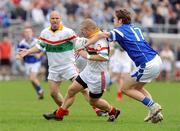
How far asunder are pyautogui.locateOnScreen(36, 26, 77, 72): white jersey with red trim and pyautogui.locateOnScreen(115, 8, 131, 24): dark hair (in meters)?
1.86

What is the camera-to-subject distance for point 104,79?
15820 mm

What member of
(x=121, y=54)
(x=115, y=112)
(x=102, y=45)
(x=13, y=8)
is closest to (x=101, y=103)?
(x=115, y=112)

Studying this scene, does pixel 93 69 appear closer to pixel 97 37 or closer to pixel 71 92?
pixel 71 92

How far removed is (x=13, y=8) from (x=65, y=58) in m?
21.0

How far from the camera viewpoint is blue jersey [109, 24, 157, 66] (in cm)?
1539

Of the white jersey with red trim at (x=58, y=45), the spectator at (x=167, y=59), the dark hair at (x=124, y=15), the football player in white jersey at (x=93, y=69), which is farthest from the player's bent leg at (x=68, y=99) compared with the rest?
the spectator at (x=167, y=59)

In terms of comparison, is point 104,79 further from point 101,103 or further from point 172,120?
point 172,120

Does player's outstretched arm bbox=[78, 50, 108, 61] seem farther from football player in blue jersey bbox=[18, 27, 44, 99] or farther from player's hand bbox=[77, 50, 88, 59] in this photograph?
football player in blue jersey bbox=[18, 27, 44, 99]

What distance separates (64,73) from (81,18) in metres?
21.4

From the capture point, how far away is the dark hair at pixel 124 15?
1555 cm

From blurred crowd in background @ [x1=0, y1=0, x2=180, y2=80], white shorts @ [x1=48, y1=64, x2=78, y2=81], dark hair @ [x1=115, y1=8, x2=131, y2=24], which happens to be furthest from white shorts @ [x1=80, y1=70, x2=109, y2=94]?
blurred crowd in background @ [x1=0, y1=0, x2=180, y2=80]

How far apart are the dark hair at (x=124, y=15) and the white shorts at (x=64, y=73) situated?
2333 millimetres

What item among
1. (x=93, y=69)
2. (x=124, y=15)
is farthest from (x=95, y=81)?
(x=124, y=15)

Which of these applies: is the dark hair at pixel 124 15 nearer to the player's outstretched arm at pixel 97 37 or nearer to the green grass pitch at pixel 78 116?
the player's outstretched arm at pixel 97 37
